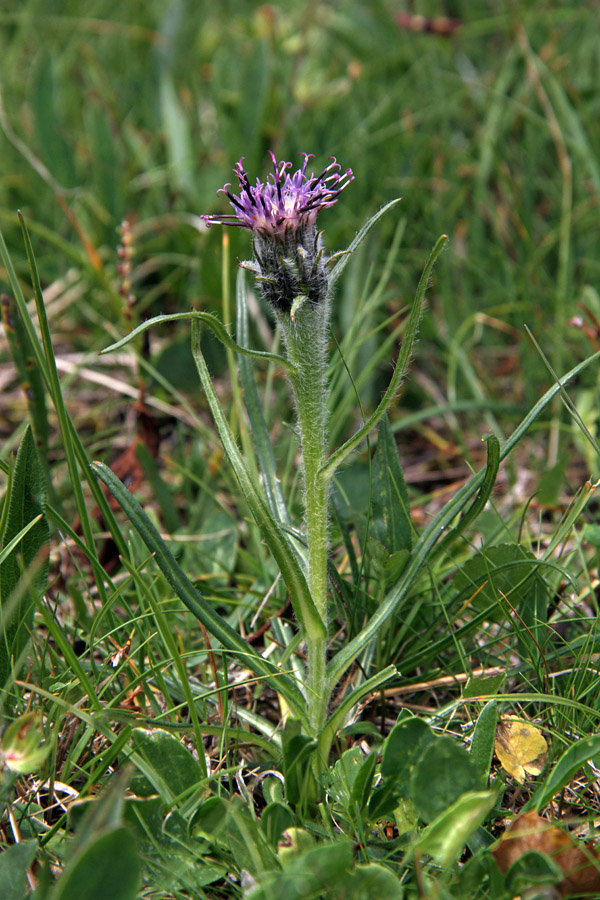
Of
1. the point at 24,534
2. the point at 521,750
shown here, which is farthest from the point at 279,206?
the point at 521,750

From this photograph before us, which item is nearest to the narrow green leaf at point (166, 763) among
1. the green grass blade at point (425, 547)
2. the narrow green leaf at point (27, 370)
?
the green grass blade at point (425, 547)

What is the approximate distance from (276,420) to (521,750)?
70.8 inches

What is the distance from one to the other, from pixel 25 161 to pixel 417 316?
3200mm

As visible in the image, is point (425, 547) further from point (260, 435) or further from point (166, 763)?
point (166, 763)

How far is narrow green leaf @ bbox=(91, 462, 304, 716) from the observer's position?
1.58 m

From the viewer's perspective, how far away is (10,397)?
10.9 feet

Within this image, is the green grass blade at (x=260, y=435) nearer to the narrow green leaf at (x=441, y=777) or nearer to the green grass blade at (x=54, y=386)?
the green grass blade at (x=54, y=386)

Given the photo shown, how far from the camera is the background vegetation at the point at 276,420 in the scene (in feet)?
4.78

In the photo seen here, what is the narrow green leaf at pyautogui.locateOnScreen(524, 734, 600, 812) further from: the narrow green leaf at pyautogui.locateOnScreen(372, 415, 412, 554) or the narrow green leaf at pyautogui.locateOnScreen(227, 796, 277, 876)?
the narrow green leaf at pyautogui.locateOnScreen(372, 415, 412, 554)

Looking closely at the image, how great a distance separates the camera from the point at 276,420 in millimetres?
3115

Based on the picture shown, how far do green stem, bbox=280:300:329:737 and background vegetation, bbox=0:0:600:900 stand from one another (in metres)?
0.10

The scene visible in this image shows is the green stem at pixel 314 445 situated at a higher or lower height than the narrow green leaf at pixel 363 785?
higher

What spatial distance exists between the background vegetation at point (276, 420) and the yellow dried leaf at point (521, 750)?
0.18 ft

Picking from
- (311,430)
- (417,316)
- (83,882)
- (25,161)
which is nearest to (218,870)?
(83,882)
